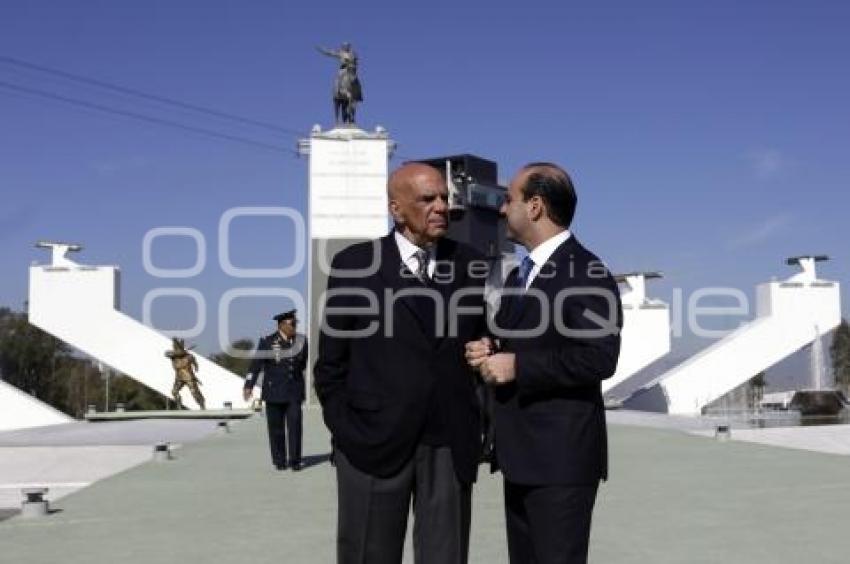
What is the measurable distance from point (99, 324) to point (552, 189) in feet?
76.2

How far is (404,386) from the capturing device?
7.83 ft

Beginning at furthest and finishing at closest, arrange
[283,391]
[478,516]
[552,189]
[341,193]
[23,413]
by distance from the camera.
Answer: [341,193] → [23,413] → [283,391] → [478,516] → [552,189]

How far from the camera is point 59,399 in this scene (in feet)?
185

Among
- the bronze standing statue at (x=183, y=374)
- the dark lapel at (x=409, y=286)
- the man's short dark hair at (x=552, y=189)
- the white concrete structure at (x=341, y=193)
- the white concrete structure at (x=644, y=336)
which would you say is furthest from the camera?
the white concrete structure at (x=644, y=336)

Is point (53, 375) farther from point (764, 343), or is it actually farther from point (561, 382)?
point (561, 382)

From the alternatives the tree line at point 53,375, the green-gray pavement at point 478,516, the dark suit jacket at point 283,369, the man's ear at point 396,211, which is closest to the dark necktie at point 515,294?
the man's ear at point 396,211

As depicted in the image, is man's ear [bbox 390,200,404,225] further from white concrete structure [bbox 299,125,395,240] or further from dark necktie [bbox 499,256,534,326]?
white concrete structure [bbox 299,125,395,240]

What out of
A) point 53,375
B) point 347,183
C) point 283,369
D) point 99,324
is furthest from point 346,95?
point 53,375

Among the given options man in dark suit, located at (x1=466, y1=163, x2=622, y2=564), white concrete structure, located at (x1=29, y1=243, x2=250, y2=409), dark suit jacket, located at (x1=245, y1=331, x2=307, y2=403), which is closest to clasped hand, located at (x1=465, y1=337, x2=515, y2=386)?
man in dark suit, located at (x1=466, y1=163, x2=622, y2=564)

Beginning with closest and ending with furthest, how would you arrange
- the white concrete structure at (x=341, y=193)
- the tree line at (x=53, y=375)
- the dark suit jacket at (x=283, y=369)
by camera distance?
the dark suit jacket at (x=283, y=369)
the white concrete structure at (x=341, y=193)
the tree line at (x=53, y=375)

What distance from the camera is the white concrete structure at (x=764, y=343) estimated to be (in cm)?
2352

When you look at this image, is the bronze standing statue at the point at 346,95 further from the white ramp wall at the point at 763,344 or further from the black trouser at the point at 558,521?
the black trouser at the point at 558,521

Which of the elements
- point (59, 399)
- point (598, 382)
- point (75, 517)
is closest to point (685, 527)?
point (598, 382)

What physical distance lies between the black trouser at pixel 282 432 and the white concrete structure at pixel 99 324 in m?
15.7
